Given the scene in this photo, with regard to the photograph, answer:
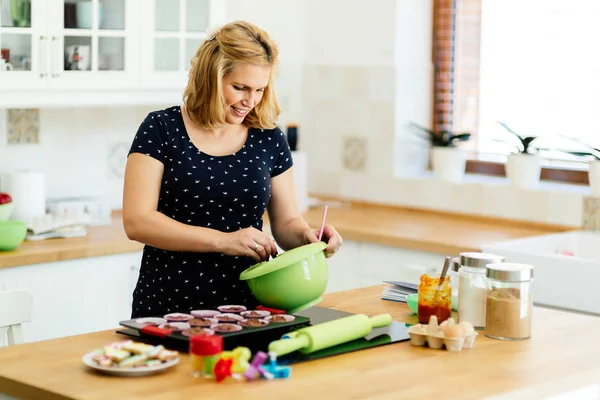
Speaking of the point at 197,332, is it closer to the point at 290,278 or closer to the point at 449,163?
the point at 290,278

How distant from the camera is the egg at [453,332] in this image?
88.9 inches

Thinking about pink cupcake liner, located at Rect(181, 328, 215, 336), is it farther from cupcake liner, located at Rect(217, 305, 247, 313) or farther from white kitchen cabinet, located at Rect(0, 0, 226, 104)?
white kitchen cabinet, located at Rect(0, 0, 226, 104)

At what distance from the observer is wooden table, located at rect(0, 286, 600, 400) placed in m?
1.93

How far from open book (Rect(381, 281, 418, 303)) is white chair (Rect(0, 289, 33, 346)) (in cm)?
95

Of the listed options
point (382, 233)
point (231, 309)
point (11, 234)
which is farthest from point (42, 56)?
point (231, 309)

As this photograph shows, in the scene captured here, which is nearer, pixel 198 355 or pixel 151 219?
pixel 198 355

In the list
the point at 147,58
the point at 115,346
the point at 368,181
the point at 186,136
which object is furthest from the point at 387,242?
the point at 115,346

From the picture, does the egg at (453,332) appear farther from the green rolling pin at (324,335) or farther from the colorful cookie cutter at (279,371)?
the colorful cookie cutter at (279,371)

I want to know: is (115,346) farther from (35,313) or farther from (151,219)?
(35,313)

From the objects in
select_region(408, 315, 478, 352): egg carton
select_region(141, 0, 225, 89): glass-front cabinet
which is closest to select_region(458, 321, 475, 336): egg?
select_region(408, 315, 478, 352): egg carton

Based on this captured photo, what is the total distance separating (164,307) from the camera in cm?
272


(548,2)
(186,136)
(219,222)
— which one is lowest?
(219,222)

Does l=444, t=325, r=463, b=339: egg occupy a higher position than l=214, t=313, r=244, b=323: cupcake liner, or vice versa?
l=214, t=313, r=244, b=323: cupcake liner

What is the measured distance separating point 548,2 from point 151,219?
7.98 feet
